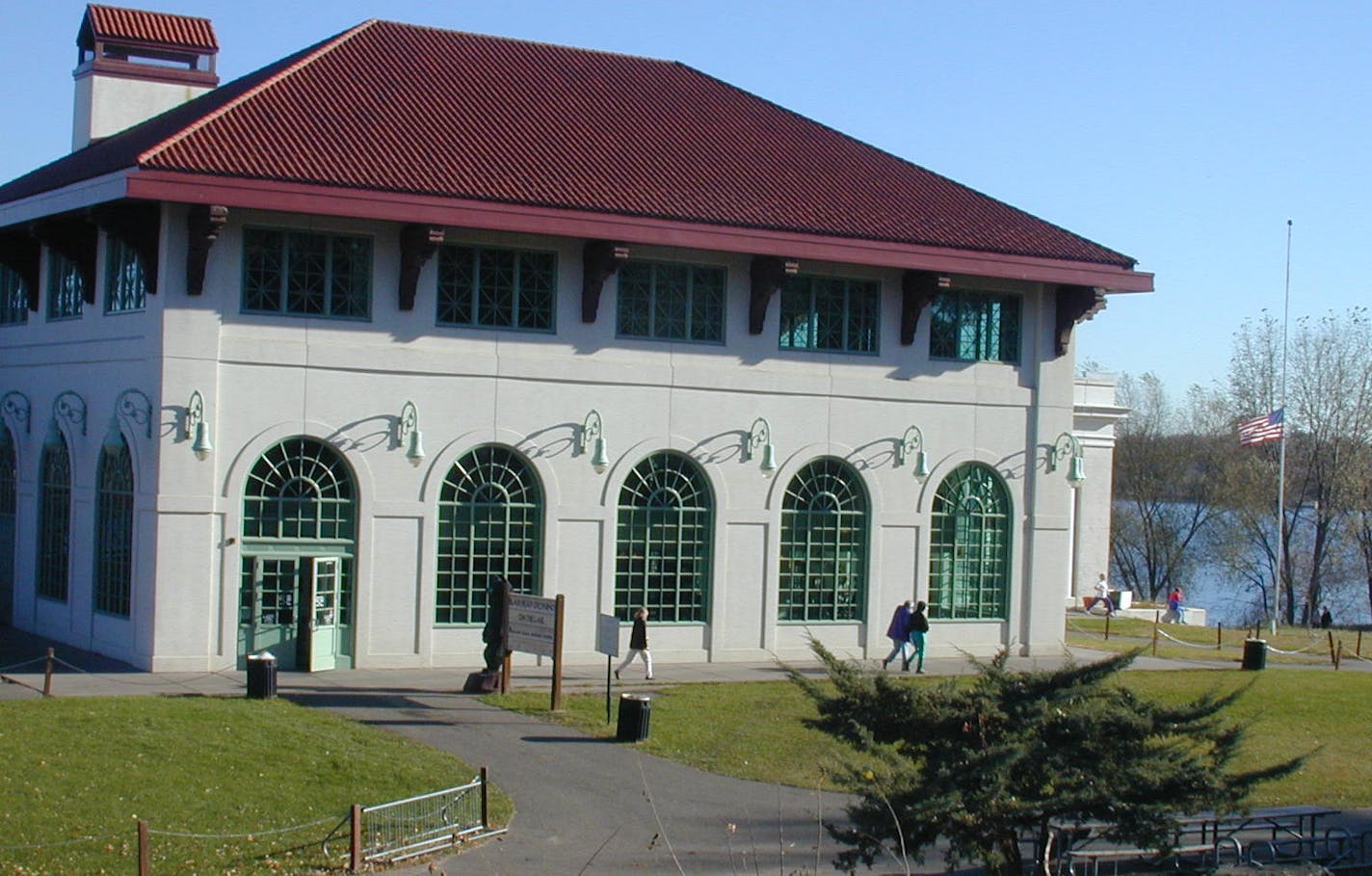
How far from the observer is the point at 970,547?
107 feet

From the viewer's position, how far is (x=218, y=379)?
26.6m

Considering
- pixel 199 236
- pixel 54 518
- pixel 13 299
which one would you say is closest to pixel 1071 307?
pixel 199 236

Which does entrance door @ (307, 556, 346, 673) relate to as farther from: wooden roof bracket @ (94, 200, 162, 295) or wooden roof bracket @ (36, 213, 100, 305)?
wooden roof bracket @ (36, 213, 100, 305)

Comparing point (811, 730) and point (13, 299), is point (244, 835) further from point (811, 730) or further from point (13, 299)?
point (13, 299)

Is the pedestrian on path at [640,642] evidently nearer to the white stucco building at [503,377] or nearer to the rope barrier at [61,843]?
the white stucco building at [503,377]

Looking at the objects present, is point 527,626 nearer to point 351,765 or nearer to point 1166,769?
point 351,765

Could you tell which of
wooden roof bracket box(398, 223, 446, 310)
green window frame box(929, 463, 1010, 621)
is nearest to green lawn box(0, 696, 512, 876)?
wooden roof bracket box(398, 223, 446, 310)

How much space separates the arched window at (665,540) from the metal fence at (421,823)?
1172 centimetres

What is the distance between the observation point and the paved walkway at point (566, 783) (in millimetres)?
16656

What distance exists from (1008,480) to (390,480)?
1232 centimetres

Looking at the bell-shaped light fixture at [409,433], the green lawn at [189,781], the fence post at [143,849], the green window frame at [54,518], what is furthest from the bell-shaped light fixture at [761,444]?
the fence post at [143,849]

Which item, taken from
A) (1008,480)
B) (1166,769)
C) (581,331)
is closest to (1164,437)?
(1008,480)

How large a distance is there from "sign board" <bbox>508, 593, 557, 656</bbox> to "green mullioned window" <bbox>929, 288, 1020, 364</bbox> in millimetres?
10953

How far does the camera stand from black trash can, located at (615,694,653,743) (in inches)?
882
